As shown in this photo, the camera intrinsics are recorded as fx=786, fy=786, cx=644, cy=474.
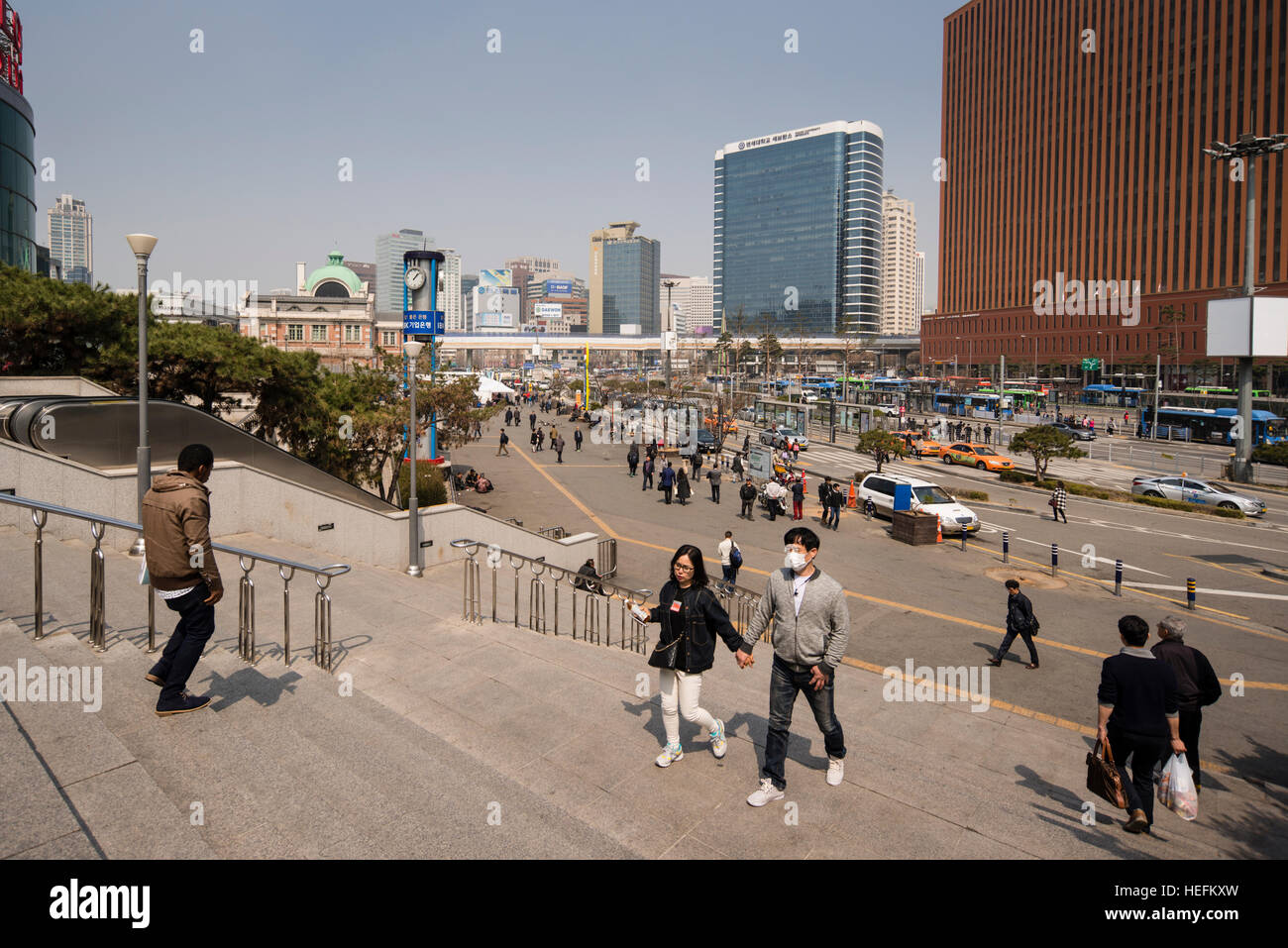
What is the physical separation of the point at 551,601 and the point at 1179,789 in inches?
430

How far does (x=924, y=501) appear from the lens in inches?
947

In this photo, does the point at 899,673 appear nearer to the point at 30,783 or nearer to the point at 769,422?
the point at 30,783

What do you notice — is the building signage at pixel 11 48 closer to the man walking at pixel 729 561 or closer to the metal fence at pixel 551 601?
the metal fence at pixel 551 601

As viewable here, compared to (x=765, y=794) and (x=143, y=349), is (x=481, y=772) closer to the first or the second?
(x=765, y=794)

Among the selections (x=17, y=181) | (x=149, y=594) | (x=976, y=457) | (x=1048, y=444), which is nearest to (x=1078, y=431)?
(x=976, y=457)

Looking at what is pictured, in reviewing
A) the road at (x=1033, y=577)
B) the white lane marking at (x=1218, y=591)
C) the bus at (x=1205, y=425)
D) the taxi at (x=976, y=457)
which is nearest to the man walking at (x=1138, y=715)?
the road at (x=1033, y=577)

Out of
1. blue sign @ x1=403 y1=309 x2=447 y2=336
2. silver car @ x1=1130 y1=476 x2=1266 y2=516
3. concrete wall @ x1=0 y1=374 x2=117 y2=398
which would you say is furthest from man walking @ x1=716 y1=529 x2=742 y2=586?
silver car @ x1=1130 y1=476 x2=1266 y2=516

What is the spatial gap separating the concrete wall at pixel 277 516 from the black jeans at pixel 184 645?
21.4ft

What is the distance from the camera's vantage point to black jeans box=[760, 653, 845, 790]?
Answer: 5105 mm

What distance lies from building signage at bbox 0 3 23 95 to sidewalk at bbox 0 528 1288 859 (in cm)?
5587

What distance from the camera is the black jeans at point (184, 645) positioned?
5145mm
